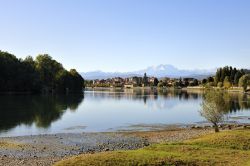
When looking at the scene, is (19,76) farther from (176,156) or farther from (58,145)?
(176,156)

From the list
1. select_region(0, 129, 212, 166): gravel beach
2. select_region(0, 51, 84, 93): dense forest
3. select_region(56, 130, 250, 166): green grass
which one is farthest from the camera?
select_region(0, 51, 84, 93): dense forest

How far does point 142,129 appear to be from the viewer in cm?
5819

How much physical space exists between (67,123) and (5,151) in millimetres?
28849

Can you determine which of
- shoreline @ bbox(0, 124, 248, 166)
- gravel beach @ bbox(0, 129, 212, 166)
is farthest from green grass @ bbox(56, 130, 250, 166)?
gravel beach @ bbox(0, 129, 212, 166)

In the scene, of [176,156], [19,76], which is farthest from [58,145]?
[19,76]

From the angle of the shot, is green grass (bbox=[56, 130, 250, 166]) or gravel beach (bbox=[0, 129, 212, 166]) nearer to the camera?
green grass (bbox=[56, 130, 250, 166])

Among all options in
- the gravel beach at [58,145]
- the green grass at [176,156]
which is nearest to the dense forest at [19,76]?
the gravel beach at [58,145]

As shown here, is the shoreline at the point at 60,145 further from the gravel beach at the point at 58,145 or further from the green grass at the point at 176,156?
the green grass at the point at 176,156

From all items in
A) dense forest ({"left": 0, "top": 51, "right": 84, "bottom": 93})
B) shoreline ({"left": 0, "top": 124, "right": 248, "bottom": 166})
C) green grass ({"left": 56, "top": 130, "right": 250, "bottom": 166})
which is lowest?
shoreline ({"left": 0, "top": 124, "right": 248, "bottom": 166})

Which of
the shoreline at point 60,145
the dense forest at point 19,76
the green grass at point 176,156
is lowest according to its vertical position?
the shoreline at point 60,145

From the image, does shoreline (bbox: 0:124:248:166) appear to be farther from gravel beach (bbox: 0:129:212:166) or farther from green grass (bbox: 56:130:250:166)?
green grass (bbox: 56:130:250:166)

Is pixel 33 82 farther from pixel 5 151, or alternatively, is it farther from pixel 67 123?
pixel 5 151

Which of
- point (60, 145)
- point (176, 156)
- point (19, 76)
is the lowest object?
point (60, 145)

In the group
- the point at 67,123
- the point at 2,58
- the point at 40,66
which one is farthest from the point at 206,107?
the point at 40,66
